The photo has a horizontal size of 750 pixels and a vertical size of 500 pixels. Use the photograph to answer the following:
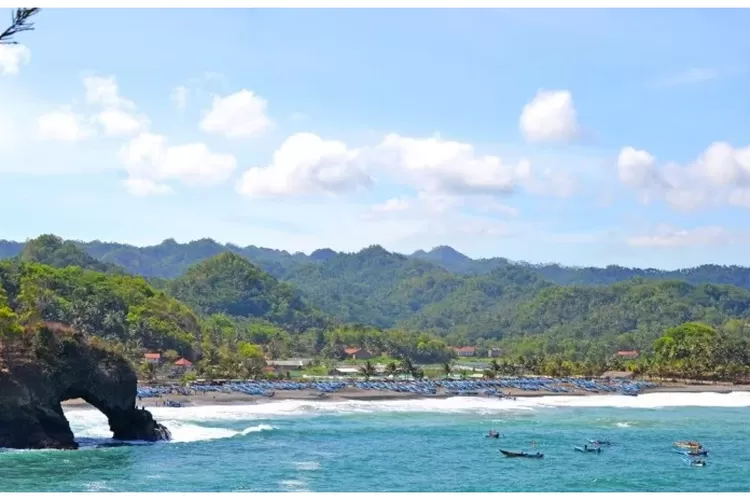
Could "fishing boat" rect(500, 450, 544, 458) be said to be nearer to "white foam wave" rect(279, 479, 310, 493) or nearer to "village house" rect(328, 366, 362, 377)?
"white foam wave" rect(279, 479, 310, 493)

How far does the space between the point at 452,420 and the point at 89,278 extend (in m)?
79.4

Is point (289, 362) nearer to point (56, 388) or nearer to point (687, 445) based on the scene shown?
point (687, 445)

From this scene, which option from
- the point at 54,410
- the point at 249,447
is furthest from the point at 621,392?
the point at 54,410

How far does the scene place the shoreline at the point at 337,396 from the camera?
287ft

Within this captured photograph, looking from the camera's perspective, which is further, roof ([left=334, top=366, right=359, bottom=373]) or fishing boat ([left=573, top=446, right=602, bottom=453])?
roof ([left=334, top=366, right=359, bottom=373])

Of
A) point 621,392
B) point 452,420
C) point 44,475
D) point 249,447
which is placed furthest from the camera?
point 621,392

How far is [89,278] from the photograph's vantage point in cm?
14062

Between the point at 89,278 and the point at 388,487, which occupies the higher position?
the point at 89,278

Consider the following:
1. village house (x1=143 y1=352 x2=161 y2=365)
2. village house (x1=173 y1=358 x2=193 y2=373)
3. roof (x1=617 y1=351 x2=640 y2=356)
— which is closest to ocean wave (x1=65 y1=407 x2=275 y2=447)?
village house (x1=173 y1=358 x2=193 y2=373)

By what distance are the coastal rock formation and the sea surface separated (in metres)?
1.89

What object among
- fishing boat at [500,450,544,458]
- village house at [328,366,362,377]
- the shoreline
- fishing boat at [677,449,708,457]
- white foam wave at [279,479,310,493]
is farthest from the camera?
village house at [328,366,362,377]

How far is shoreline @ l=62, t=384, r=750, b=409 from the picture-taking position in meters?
87.4

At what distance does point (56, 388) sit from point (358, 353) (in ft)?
412
